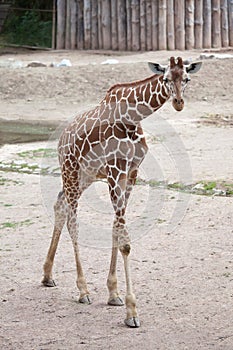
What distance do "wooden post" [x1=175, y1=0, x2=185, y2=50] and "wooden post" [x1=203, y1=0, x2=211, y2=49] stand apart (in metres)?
0.55

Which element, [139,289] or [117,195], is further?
[139,289]

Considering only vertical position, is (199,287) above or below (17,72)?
below

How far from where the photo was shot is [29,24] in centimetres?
2664

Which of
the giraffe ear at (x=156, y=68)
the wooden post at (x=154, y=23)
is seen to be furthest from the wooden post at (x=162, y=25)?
the giraffe ear at (x=156, y=68)

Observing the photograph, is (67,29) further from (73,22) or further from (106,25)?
(106,25)

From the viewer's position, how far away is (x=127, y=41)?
73.4 ft

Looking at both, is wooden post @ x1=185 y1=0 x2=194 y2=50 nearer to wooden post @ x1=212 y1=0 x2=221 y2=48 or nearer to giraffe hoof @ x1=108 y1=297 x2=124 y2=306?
wooden post @ x1=212 y1=0 x2=221 y2=48

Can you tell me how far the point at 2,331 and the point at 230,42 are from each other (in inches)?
665

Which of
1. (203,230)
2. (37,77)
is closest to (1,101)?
(37,77)

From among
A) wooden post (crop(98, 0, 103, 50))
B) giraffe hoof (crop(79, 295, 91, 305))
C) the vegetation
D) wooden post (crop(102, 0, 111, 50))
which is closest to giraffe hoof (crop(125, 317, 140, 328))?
giraffe hoof (crop(79, 295, 91, 305))

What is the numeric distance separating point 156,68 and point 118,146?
25.6 inches

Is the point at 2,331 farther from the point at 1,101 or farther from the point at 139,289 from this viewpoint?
the point at 1,101

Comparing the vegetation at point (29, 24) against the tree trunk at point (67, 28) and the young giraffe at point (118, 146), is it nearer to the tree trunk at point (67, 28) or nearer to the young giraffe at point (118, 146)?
the tree trunk at point (67, 28)

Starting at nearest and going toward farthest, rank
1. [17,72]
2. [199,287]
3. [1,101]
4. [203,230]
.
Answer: [199,287], [203,230], [1,101], [17,72]
